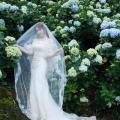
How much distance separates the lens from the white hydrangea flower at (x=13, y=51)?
24.8ft

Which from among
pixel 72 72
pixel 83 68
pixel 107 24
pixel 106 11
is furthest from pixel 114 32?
pixel 106 11

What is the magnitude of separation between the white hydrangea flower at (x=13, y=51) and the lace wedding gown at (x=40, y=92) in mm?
196

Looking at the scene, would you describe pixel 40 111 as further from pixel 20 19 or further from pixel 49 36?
pixel 20 19

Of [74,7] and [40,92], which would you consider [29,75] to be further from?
[74,7]

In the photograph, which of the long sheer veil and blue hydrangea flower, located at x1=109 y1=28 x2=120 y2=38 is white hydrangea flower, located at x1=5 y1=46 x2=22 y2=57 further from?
blue hydrangea flower, located at x1=109 y1=28 x2=120 y2=38

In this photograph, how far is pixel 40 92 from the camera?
7.36 metres

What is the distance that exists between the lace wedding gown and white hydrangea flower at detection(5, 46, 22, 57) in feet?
0.64

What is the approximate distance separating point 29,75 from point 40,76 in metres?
0.22

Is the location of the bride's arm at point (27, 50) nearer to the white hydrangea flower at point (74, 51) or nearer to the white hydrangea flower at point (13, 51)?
the white hydrangea flower at point (13, 51)

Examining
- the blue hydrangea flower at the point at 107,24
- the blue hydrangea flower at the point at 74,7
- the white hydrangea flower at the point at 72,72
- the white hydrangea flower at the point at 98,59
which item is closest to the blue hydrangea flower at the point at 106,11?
the blue hydrangea flower at the point at 74,7

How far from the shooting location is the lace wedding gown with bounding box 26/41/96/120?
7.34m

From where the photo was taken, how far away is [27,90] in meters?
7.54

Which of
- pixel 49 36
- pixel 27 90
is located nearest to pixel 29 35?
pixel 49 36

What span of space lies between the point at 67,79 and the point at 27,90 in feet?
2.33
